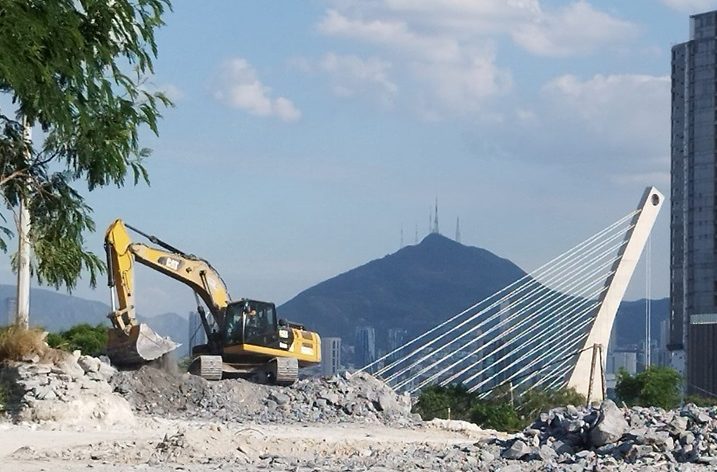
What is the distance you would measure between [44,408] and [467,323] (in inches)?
780

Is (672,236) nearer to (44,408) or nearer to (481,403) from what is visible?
(481,403)

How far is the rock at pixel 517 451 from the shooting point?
17.5 meters

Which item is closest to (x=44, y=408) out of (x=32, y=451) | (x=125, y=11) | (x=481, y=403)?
(x=32, y=451)

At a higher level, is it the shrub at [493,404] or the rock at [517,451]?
the rock at [517,451]

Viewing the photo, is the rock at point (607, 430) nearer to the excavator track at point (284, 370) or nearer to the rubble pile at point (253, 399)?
the rubble pile at point (253, 399)

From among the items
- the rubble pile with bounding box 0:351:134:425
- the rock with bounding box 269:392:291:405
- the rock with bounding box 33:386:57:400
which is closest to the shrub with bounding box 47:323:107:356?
the rock with bounding box 269:392:291:405

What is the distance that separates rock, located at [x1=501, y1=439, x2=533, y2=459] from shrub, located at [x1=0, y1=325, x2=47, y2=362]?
35.2 feet

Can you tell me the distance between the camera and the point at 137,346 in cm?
2934

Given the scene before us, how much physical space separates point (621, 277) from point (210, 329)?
18.2 meters

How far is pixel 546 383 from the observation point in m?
44.2

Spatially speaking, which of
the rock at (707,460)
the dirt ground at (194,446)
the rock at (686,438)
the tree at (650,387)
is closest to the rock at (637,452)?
the rock at (686,438)

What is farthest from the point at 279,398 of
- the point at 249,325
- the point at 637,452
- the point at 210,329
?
the point at 637,452

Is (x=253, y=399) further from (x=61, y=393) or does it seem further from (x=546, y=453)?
(x=546, y=453)

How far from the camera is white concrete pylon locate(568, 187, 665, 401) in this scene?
45.3m
